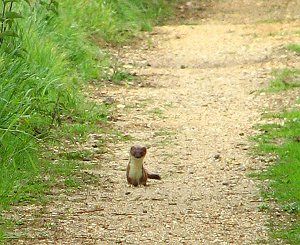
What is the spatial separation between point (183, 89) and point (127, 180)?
4.21 meters

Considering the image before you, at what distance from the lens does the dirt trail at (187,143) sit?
6.27 meters

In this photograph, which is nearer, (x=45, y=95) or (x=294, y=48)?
(x=45, y=95)

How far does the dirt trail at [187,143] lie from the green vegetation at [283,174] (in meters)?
0.12

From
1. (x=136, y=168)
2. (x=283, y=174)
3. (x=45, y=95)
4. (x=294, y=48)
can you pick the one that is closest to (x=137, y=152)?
(x=136, y=168)

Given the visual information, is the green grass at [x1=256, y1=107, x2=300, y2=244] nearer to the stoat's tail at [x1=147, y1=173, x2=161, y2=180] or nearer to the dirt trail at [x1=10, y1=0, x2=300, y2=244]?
the dirt trail at [x1=10, y1=0, x2=300, y2=244]

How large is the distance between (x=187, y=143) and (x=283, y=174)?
1.48 m

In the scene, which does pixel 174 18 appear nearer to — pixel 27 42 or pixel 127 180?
pixel 27 42

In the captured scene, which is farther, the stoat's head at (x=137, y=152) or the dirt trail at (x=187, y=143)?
the stoat's head at (x=137, y=152)

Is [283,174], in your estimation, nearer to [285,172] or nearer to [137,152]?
[285,172]

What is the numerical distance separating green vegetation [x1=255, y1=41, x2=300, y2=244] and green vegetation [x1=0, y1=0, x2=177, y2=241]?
1398mm

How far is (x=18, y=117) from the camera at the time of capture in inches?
286

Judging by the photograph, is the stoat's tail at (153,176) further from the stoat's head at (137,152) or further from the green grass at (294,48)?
the green grass at (294,48)

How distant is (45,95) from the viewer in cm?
868

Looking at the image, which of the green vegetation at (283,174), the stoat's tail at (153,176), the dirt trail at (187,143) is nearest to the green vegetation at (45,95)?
the dirt trail at (187,143)
